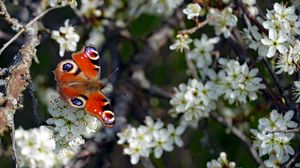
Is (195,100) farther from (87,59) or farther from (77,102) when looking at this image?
(77,102)

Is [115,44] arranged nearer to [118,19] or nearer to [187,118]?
[118,19]

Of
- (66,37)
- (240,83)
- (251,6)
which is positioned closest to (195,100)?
(240,83)

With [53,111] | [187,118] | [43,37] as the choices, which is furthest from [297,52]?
[43,37]

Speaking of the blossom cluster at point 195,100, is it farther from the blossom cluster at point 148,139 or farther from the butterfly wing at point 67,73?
the butterfly wing at point 67,73

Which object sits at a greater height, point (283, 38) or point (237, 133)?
point (283, 38)

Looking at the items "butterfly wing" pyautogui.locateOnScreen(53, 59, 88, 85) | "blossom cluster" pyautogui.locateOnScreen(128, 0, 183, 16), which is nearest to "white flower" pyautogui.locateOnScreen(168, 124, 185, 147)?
"blossom cluster" pyautogui.locateOnScreen(128, 0, 183, 16)

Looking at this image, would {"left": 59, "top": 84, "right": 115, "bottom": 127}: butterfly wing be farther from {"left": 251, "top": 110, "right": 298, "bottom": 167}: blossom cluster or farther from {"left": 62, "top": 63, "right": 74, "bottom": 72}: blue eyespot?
{"left": 251, "top": 110, "right": 298, "bottom": 167}: blossom cluster
